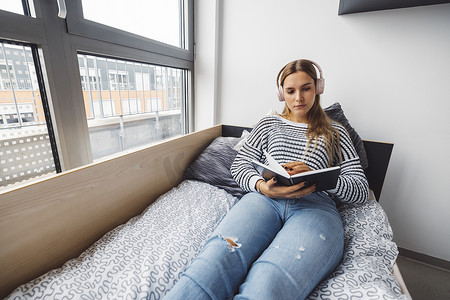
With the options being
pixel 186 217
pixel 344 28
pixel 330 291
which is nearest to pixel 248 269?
pixel 330 291

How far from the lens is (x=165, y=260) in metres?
0.62

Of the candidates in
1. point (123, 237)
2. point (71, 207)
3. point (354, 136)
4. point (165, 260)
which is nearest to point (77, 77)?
point (71, 207)

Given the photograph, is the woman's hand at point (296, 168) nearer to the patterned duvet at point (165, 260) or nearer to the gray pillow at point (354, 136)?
the patterned duvet at point (165, 260)

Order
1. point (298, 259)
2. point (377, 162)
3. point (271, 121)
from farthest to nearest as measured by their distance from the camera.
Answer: point (377, 162) < point (271, 121) < point (298, 259)

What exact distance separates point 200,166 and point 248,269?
2.11 feet

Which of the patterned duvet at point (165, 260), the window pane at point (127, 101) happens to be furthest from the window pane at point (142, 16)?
the patterned duvet at point (165, 260)

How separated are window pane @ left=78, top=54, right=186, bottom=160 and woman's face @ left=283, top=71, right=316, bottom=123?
34.9 inches

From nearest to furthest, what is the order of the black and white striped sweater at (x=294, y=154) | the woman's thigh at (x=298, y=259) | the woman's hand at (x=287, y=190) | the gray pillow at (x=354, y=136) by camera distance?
the woman's thigh at (x=298, y=259) < the woman's hand at (x=287, y=190) < the black and white striped sweater at (x=294, y=154) < the gray pillow at (x=354, y=136)

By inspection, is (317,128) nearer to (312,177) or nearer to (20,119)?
(312,177)

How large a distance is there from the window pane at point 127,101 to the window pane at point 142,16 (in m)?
0.18

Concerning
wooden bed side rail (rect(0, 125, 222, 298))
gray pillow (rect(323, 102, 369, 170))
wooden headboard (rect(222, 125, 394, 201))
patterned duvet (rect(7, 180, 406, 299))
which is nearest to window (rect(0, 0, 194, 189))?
wooden bed side rail (rect(0, 125, 222, 298))

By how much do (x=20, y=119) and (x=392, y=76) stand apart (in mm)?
1727

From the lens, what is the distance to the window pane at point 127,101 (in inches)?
40.4

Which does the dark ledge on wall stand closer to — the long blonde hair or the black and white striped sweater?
the long blonde hair
